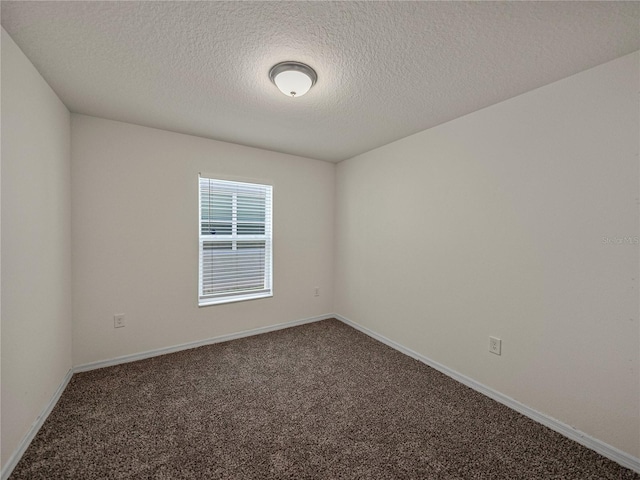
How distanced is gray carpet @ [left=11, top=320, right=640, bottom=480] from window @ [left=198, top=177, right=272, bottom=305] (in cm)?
90

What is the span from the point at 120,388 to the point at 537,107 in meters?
3.80

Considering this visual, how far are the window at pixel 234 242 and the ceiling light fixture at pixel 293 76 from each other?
5.59ft

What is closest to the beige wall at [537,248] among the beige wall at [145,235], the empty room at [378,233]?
the empty room at [378,233]

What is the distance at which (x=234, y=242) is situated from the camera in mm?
3299

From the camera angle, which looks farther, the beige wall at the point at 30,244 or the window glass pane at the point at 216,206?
the window glass pane at the point at 216,206

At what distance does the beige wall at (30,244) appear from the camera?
143cm

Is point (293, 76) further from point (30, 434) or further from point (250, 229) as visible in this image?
point (30, 434)

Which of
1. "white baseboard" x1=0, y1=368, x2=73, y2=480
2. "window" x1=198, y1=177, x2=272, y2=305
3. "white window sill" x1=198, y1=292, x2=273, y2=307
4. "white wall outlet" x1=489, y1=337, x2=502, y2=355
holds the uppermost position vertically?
"window" x1=198, y1=177, x2=272, y2=305

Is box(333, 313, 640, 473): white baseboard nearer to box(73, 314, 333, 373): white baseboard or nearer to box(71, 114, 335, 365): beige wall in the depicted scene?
box(73, 314, 333, 373): white baseboard

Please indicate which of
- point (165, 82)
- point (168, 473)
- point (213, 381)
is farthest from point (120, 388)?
point (165, 82)

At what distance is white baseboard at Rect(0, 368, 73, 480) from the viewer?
1.41 m

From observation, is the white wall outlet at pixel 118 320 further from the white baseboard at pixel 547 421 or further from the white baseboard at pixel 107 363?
the white baseboard at pixel 547 421

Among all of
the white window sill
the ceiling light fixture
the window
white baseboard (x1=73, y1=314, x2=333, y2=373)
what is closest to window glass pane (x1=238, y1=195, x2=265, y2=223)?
the window

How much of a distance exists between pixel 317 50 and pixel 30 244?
81.7 inches
